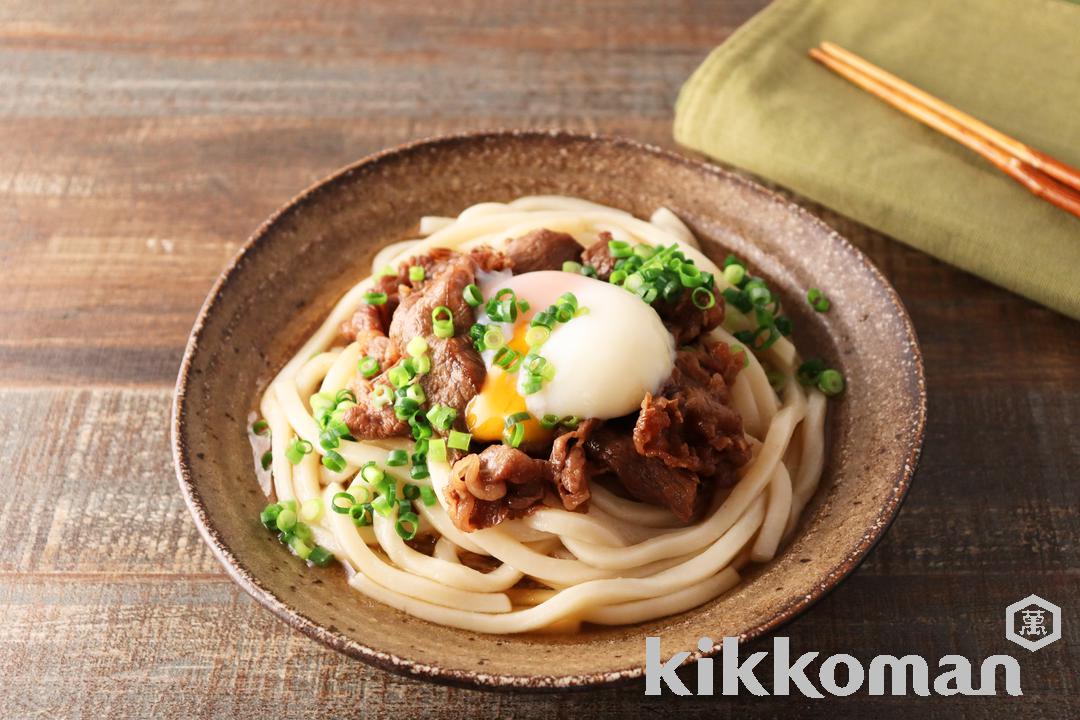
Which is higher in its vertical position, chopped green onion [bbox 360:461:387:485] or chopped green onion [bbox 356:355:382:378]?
chopped green onion [bbox 356:355:382:378]

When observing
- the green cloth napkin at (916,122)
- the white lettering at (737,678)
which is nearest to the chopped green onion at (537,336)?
the white lettering at (737,678)

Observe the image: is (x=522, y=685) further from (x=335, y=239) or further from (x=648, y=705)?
(x=335, y=239)

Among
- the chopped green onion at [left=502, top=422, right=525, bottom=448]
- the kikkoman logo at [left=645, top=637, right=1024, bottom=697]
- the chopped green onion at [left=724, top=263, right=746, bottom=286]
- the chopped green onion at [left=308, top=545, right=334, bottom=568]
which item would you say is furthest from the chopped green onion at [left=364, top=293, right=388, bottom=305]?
the kikkoman logo at [left=645, top=637, right=1024, bottom=697]

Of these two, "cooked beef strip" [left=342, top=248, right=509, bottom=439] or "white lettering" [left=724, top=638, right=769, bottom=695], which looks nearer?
"white lettering" [left=724, top=638, right=769, bottom=695]

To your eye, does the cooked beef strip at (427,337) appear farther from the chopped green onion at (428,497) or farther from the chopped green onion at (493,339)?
the chopped green onion at (428,497)

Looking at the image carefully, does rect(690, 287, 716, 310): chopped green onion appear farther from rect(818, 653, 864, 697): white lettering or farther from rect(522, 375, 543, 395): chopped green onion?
rect(818, 653, 864, 697): white lettering

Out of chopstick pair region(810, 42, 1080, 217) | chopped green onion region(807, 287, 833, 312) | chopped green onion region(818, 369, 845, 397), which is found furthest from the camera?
chopstick pair region(810, 42, 1080, 217)

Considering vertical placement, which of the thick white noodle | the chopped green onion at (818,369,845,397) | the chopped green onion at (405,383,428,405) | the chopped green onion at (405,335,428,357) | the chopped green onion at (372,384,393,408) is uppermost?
the chopped green onion at (405,335,428,357)

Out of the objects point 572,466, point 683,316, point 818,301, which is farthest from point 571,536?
point 818,301
